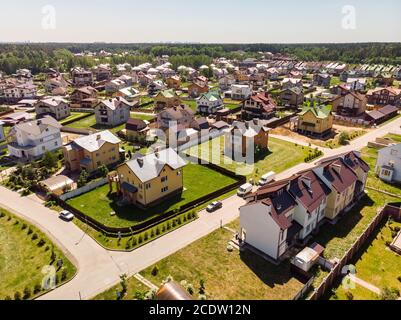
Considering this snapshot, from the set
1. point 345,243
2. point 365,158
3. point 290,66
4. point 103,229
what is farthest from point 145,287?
point 290,66

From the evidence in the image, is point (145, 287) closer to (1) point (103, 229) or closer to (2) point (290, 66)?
(1) point (103, 229)

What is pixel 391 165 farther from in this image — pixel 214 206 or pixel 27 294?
pixel 27 294

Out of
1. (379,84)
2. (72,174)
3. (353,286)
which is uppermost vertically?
(379,84)

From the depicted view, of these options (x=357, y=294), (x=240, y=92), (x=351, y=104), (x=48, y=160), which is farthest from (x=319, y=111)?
(x=48, y=160)

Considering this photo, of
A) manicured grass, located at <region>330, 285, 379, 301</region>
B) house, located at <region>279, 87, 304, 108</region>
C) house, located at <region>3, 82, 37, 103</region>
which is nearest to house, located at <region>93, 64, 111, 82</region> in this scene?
house, located at <region>3, 82, 37, 103</region>

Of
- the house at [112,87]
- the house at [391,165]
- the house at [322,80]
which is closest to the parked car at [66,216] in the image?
the house at [391,165]

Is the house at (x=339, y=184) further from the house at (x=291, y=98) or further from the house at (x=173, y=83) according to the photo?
the house at (x=173, y=83)
